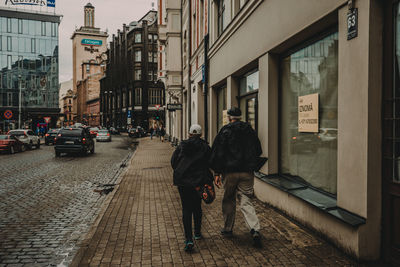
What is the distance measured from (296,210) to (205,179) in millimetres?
1961

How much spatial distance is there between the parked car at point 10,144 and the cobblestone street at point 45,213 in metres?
11.4

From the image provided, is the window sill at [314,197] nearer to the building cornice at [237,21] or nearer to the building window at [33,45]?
the building cornice at [237,21]

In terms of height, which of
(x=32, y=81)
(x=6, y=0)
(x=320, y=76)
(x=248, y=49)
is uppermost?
(x=6, y=0)

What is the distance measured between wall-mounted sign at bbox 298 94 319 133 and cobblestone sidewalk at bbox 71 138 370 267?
5.45 ft

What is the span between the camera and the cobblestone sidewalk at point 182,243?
4477mm

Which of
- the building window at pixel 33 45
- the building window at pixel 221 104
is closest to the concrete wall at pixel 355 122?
the building window at pixel 221 104

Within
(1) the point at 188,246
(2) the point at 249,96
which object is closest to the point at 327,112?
(1) the point at 188,246

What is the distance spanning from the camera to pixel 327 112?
19.0 ft

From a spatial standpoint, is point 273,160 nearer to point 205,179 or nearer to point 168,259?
point 205,179

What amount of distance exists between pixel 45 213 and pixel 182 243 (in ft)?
11.8

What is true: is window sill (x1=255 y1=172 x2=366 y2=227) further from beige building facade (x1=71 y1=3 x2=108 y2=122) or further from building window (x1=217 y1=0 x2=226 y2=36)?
beige building facade (x1=71 y1=3 x2=108 y2=122)

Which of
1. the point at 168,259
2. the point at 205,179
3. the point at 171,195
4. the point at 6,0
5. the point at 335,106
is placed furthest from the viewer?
the point at 6,0

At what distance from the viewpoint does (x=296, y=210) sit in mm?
6062

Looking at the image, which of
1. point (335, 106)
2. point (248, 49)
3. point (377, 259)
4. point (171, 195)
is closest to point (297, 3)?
point (335, 106)
